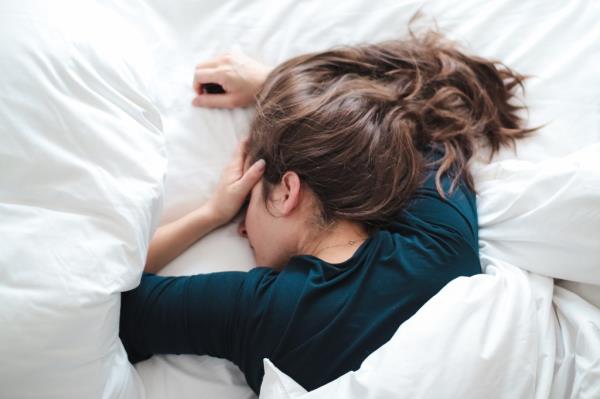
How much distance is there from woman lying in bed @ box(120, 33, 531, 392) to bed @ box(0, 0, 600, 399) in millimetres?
46

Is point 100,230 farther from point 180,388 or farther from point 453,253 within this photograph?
point 453,253

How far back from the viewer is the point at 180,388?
842 mm

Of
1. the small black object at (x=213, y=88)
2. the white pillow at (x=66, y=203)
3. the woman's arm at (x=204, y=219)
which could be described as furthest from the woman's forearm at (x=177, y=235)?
the small black object at (x=213, y=88)

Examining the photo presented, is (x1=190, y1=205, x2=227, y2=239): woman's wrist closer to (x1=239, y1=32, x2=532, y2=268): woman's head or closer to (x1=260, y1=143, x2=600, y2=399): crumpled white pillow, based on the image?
(x1=239, y1=32, x2=532, y2=268): woman's head

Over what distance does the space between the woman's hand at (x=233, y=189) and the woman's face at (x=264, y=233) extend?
18 millimetres

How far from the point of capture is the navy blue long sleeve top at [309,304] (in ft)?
2.48

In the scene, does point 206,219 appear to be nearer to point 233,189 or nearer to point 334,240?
point 233,189

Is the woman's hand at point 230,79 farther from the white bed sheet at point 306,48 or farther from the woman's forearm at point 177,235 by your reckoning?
the woman's forearm at point 177,235

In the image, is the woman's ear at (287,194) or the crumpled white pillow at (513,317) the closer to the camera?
the crumpled white pillow at (513,317)

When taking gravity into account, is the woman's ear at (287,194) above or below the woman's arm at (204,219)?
above

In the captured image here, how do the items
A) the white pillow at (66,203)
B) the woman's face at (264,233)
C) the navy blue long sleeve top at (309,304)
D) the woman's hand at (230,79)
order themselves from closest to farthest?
the white pillow at (66,203) < the navy blue long sleeve top at (309,304) < the woman's face at (264,233) < the woman's hand at (230,79)

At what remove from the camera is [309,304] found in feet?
2.54

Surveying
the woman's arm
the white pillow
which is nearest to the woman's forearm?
the woman's arm

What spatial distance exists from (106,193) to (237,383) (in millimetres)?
377
